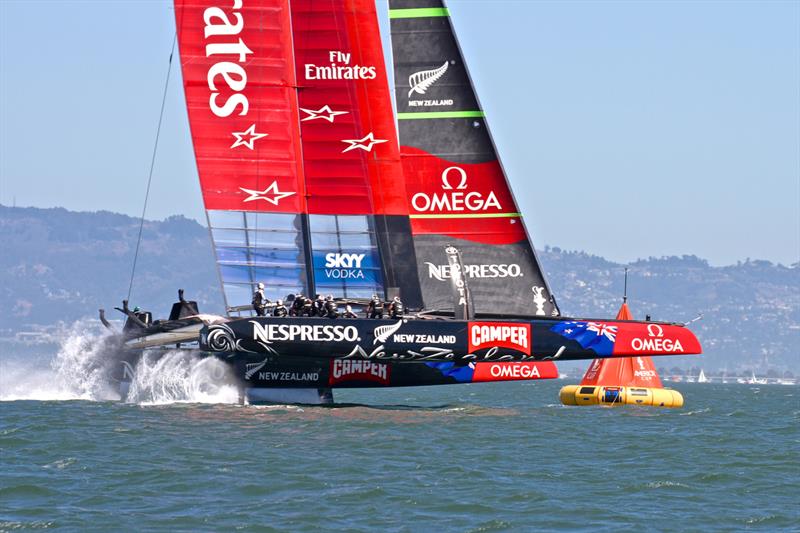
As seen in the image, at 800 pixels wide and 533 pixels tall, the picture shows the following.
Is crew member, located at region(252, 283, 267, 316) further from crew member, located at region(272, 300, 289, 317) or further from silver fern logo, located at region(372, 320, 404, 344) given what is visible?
silver fern logo, located at region(372, 320, 404, 344)

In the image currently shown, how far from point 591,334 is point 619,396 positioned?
3.51 meters

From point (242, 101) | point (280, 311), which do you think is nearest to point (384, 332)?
point (280, 311)

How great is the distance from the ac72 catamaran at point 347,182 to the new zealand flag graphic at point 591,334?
0.16 m

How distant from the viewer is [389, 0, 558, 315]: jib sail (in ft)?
90.6

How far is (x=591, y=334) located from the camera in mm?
26547

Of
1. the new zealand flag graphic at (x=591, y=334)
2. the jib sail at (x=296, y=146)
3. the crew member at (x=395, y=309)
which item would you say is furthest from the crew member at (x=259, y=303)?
the new zealand flag graphic at (x=591, y=334)

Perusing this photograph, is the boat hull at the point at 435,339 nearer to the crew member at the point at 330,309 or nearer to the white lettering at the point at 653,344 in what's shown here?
the white lettering at the point at 653,344

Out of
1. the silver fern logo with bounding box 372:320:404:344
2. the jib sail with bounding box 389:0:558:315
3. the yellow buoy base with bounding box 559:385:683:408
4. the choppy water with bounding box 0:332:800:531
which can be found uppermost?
the jib sail with bounding box 389:0:558:315

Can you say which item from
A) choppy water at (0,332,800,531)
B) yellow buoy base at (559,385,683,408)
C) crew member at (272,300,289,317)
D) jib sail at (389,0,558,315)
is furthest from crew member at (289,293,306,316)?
yellow buoy base at (559,385,683,408)

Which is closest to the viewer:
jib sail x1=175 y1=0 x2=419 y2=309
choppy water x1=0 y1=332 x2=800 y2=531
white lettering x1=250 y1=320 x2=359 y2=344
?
choppy water x1=0 y1=332 x2=800 y2=531

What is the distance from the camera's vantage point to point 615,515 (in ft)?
50.4

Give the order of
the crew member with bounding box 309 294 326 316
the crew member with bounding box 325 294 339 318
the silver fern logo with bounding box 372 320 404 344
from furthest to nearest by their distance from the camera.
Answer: the crew member with bounding box 309 294 326 316
the crew member with bounding box 325 294 339 318
the silver fern logo with bounding box 372 320 404 344

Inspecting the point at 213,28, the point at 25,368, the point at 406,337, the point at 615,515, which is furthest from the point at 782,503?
the point at 25,368

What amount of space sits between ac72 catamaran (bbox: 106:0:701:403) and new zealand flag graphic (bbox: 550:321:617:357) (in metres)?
0.16
